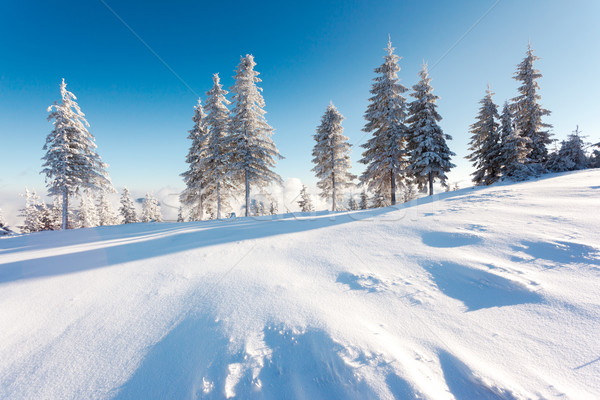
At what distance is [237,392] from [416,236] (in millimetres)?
4547

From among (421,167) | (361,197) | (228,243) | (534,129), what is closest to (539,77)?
(534,129)

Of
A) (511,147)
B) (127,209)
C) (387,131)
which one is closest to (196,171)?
(387,131)

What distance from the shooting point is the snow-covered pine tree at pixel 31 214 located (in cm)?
2852

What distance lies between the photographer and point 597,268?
2863 millimetres

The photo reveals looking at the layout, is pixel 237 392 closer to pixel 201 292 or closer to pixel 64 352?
pixel 201 292

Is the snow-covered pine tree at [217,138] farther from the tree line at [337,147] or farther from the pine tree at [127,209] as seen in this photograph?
the pine tree at [127,209]

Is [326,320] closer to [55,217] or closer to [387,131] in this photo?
[387,131]

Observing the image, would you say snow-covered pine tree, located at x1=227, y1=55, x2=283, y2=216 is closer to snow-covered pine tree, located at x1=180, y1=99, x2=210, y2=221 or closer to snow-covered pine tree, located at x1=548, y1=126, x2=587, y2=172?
snow-covered pine tree, located at x1=180, y1=99, x2=210, y2=221

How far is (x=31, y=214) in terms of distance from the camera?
28.9m

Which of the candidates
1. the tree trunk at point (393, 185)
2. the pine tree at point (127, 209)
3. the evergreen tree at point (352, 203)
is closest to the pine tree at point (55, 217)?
the pine tree at point (127, 209)

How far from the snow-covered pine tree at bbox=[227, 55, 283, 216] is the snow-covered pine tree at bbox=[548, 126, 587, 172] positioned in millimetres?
21322

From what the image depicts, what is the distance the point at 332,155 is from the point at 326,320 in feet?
58.3

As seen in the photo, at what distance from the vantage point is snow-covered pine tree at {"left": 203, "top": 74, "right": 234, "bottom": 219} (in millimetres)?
17422

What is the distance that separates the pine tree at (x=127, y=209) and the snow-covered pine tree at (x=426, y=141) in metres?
40.8
